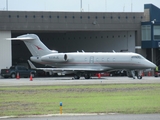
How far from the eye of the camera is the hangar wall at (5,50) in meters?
64.2

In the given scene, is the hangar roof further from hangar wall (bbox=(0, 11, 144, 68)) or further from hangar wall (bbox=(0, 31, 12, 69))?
hangar wall (bbox=(0, 31, 12, 69))

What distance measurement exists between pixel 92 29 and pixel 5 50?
1268 centimetres

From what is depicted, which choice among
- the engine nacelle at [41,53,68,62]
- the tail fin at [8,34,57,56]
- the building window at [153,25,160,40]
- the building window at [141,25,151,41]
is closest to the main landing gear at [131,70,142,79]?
the engine nacelle at [41,53,68,62]

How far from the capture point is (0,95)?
28422 millimetres

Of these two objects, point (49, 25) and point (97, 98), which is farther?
point (49, 25)

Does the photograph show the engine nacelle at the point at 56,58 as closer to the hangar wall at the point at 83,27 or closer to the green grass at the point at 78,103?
the hangar wall at the point at 83,27

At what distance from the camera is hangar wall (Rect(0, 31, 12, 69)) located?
64188 millimetres

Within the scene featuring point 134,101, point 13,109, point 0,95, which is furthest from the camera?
point 0,95

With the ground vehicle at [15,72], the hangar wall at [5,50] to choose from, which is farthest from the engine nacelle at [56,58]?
the hangar wall at [5,50]

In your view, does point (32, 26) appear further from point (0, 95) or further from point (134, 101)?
point (134, 101)

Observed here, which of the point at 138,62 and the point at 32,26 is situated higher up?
the point at 32,26

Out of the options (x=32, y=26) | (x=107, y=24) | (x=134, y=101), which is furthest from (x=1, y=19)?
(x=134, y=101)

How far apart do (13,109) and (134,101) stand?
6.56 meters

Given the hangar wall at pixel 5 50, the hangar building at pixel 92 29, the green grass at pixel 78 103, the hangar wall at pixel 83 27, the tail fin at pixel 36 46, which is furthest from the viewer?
the hangar wall at pixel 83 27
